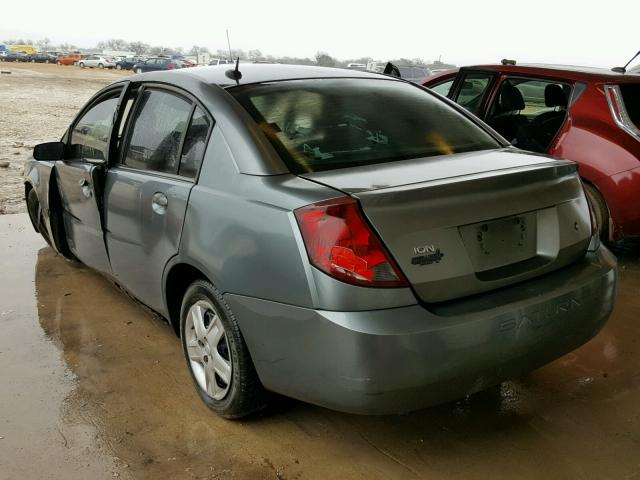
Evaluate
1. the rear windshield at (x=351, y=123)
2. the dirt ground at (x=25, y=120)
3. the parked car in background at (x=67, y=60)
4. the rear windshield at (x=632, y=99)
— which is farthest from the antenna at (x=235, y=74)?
the parked car in background at (x=67, y=60)

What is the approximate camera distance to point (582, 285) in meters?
2.70

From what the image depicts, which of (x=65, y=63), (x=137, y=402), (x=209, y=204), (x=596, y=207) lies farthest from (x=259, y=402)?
(x=65, y=63)

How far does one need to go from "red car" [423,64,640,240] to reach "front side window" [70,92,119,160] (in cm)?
332

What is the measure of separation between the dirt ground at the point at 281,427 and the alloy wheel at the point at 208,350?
6.0 inches

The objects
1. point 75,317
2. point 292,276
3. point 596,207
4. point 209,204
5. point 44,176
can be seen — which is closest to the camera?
point 292,276

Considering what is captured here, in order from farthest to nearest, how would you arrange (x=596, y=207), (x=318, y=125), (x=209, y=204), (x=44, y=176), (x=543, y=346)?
(x=596, y=207)
(x=44, y=176)
(x=318, y=125)
(x=209, y=204)
(x=543, y=346)

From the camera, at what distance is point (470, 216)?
246cm

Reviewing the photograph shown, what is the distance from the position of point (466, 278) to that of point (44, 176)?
3.48 m

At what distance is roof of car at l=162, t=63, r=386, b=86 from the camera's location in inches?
128

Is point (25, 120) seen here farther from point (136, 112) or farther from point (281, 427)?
point (281, 427)

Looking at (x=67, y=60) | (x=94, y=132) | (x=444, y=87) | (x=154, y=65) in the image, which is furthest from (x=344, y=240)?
(x=67, y=60)

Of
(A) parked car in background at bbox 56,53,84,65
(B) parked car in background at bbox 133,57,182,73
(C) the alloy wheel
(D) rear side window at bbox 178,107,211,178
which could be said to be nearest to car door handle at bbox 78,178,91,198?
(D) rear side window at bbox 178,107,211,178

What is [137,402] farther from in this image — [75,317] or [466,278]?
[466,278]

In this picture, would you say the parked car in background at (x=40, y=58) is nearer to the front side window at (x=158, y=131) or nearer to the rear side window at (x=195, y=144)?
the front side window at (x=158, y=131)
